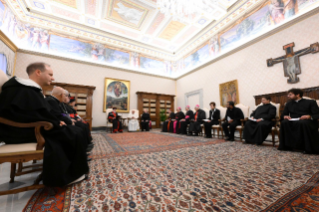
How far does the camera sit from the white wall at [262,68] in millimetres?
4809

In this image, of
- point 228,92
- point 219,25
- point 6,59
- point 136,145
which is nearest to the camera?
point 136,145

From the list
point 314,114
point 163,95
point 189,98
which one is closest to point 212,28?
point 189,98

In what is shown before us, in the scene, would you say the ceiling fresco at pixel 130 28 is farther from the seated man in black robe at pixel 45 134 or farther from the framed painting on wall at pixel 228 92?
the seated man in black robe at pixel 45 134

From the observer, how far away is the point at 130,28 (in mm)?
8969

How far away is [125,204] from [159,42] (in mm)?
10885

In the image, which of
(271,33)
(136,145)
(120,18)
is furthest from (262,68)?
(120,18)

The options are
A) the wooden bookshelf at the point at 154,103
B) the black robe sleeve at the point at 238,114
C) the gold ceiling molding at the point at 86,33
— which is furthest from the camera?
the wooden bookshelf at the point at 154,103

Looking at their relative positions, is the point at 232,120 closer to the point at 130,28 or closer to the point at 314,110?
the point at 314,110

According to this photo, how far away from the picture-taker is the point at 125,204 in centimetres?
116

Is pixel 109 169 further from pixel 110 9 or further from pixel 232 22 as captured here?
pixel 232 22

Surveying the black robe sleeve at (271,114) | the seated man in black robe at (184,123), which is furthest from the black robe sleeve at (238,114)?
the seated man in black robe at (184,123)

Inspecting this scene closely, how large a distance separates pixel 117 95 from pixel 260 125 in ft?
27.5

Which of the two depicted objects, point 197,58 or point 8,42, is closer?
point 8,42

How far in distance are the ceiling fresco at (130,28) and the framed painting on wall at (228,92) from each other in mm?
2046
